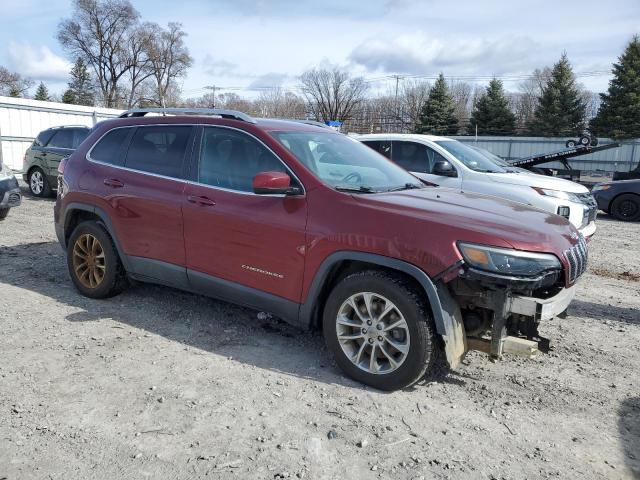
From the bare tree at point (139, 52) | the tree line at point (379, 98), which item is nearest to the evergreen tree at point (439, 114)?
the tree line at point (379, 98)

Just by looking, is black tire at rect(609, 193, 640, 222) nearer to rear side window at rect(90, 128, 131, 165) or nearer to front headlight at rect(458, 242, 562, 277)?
front headlight at rect(458, 242, 562, 277)

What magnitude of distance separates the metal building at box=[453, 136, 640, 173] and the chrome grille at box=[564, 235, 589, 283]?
2928 centimetres

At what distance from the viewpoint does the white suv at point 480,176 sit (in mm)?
7543

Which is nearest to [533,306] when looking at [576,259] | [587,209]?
[576,259]

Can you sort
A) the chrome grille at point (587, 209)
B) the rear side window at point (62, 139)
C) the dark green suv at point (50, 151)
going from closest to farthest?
the chrome grille at point (587, 209), the dark green suv at point (50, 151), the rear side window at point (62, 139)

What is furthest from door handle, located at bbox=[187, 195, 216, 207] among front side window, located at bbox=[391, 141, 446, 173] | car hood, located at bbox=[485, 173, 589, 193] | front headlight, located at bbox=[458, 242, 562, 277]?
car hood, located at bbox=[485, 173, 589, 193]

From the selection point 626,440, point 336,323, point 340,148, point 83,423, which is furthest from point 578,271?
point 83,423

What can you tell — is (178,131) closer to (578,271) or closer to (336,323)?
(336,323)

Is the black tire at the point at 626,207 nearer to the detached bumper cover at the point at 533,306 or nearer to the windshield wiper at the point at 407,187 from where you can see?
the windshield wiper at the point at 407,187

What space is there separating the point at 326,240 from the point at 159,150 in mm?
2061

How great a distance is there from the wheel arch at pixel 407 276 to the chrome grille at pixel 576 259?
800 mm

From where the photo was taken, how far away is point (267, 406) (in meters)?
3.47

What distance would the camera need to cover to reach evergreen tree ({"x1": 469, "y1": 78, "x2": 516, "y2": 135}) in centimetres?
4472

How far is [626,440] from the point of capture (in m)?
3.19
